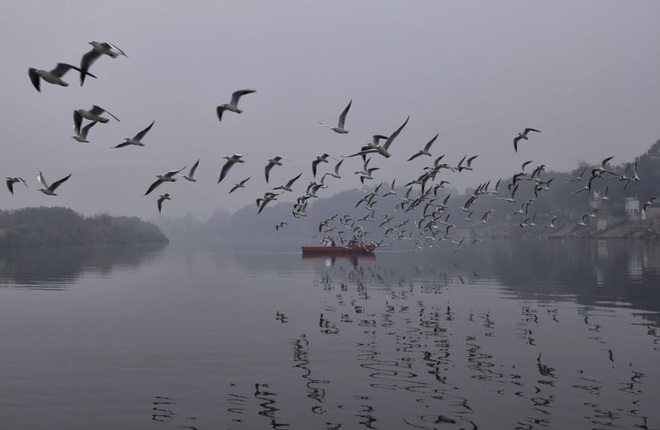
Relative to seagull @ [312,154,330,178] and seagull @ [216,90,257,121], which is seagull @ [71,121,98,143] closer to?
seagull @ [216,90,257,121]

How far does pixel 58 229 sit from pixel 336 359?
424 ft

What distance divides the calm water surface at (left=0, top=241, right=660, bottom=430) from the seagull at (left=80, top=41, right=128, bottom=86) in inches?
359

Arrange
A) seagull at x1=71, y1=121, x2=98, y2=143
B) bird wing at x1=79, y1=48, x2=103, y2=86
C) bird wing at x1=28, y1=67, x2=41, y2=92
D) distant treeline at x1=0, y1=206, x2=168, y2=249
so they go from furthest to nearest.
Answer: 1. distant treeline at x1=0, y1=206, x2=168, y2=249
2. seagull at x1=71, y1=121, x2=98, y2=143
3. bird wing at x1=79, y1=48, x2=103, y2=86
4. bird wing at x1=28, y1=67, x2=41, y2=92

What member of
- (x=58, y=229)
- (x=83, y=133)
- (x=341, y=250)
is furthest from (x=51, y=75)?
(x=58, y=229)

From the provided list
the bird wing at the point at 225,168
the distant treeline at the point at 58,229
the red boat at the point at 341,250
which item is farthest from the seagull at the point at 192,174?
the distant treeline at the point at 58,229

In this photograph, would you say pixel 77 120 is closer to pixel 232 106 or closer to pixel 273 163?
pixel 232 106

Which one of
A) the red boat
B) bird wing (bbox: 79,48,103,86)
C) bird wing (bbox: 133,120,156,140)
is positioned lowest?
the red boat

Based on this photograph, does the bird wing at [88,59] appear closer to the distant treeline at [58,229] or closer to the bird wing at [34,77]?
the bird wing at [34,77]

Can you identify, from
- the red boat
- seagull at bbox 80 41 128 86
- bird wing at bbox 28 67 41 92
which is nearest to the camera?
seagull at bbox 80 41 128 86

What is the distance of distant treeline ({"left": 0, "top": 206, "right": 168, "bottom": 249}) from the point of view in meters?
124

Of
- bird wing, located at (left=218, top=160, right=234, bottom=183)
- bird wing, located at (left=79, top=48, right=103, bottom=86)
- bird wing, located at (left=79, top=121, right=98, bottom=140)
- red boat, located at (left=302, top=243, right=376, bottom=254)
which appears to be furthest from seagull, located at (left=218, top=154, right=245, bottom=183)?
red boat, located at (left=302, top=243, right=376, bottom=254)

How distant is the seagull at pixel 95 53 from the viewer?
16.1 meters

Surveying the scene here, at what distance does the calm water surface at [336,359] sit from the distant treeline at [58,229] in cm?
9281

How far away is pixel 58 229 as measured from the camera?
134 m
